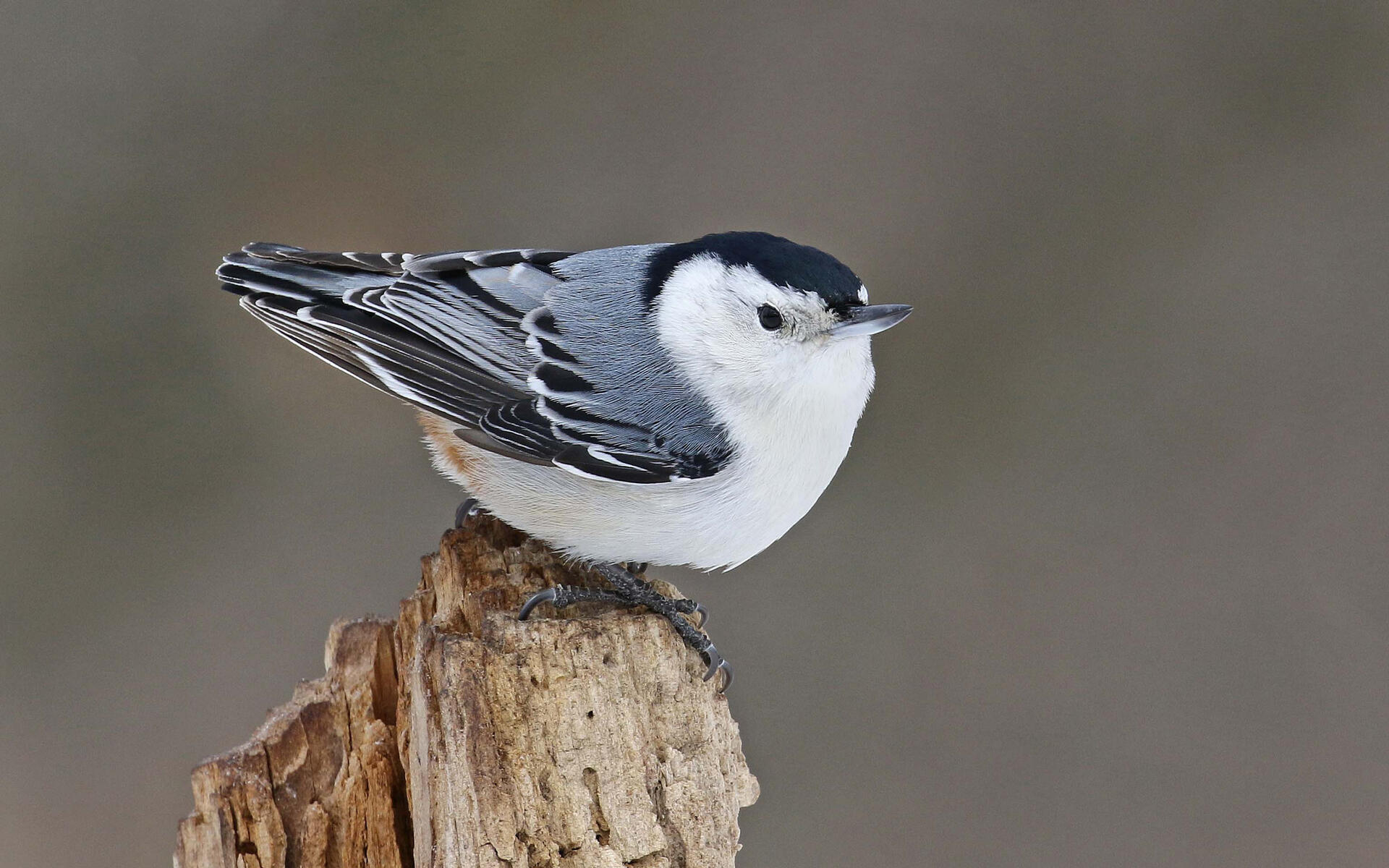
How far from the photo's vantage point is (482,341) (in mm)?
2080

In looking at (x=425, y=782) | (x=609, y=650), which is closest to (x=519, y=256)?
(x=609, y=650)

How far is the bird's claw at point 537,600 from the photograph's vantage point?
6.06ft

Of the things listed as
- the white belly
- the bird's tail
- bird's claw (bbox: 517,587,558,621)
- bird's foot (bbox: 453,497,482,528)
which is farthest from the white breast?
the bird's tail

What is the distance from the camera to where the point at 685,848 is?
66.1 inches

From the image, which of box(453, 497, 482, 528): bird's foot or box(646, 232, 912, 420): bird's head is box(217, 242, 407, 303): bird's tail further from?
box(646, 232, 912, 420): bird's head

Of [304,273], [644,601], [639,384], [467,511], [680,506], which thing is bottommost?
[644,601]

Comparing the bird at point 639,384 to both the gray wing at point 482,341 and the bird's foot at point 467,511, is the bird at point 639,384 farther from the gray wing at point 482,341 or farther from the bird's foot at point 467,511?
the bird's foot at point 467,511

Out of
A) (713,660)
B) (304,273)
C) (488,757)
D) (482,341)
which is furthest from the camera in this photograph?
(304,273)

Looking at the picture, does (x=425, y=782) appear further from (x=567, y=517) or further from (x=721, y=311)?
(x=721, y=311)

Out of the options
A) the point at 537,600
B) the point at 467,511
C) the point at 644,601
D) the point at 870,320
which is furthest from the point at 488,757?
the point at 870,320

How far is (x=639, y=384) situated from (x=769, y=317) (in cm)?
26

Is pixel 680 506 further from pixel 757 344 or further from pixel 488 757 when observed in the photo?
pixel 488 757

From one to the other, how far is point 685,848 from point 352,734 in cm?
63

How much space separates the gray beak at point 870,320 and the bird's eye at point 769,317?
3.6 inches
